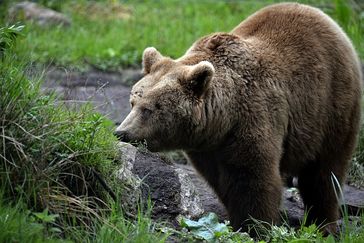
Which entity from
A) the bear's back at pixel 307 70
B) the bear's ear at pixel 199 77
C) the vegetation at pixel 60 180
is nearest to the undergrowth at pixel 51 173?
the vegetation at pixel 60 180

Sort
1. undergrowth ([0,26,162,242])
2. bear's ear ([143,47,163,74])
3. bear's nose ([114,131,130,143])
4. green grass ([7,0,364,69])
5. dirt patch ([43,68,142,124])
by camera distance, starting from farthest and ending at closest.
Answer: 1. green grass ([7,0,364,69])
2. dirt patch ([43,68,142,124])
3. bear's ear ([143,47,163,74])
4. bear's nose ([114,131,130,143])
5. undergrowth ([0,26,162,242])

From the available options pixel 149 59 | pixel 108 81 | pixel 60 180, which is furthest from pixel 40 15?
pixel 60 180

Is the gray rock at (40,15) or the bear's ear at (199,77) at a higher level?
the bear's ear at (199,77)

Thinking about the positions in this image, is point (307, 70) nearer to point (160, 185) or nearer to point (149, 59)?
point (149, 59)

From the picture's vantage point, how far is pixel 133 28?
11930 mm

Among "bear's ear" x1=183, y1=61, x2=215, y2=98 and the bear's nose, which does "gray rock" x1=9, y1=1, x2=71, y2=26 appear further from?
the bear's nose

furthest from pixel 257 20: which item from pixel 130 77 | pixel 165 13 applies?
pixel 165 13

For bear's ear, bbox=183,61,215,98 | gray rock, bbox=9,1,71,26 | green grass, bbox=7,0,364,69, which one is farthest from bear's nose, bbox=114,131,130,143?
gray rock, bbox=9,1,71,26

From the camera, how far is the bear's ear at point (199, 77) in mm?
5586

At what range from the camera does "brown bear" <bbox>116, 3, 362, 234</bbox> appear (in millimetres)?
5695

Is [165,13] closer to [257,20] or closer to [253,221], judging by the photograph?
[257,20]

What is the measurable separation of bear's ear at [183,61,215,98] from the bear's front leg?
0.65 m

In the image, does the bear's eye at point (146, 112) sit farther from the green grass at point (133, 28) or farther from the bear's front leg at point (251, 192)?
the green grass at point (133, 28)

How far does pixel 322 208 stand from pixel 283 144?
83 cm
